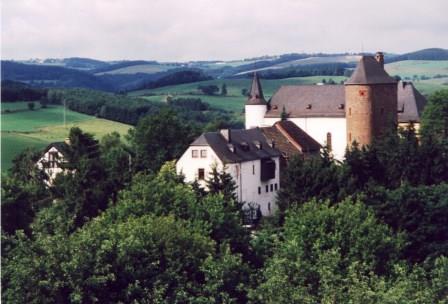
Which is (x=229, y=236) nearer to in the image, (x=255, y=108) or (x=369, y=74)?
(x=369, y=74)

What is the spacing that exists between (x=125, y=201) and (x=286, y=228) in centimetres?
816

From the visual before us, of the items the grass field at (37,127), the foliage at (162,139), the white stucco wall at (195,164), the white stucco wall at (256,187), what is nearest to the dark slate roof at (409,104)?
the white stucco wall at (256,187)

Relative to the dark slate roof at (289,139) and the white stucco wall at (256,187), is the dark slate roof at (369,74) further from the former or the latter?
the white stucco wall at (256,187)

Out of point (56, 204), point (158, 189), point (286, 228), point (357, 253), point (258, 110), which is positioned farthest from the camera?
point (258, 110)

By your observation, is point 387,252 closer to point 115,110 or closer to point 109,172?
point 109,172

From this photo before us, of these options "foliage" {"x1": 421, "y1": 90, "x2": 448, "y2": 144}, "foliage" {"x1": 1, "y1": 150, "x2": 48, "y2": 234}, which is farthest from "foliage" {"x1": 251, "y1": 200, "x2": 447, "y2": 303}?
"foliage" {"x1": 421, "y1": 90, "x2": 448, "y2": 144}

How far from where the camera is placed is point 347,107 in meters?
90.0

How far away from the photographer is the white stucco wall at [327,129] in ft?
304

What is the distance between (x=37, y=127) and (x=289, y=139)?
4417 centimetres

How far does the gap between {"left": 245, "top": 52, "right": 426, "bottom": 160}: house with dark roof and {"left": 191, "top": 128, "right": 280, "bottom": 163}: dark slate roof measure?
6.68 m

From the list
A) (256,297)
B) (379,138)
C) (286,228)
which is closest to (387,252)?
(286,228)

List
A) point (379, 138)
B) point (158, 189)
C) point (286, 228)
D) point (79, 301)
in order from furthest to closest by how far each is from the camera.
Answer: point (379, 138)
point (158, 189)
point (286, 228)
point (79, 301)

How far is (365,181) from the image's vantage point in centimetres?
7400

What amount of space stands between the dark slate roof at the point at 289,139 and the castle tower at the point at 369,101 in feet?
11.6
